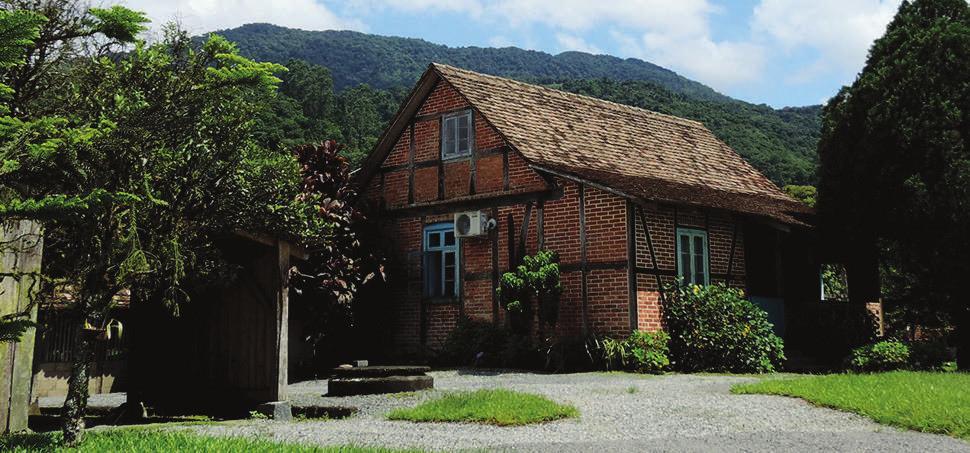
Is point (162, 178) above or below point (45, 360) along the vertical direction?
above

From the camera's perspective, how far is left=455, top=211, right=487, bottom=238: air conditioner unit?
1755cm

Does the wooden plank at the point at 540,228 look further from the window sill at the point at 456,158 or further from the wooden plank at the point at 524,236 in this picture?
the window sill at the point at 456,158

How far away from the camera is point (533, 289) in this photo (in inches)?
643

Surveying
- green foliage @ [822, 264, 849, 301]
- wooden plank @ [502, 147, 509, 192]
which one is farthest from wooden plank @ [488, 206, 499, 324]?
green foliage @ [822, 264, 849, 301]

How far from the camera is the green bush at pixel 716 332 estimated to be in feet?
50.1

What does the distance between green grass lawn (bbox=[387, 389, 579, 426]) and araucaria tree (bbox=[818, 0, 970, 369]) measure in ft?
30.3

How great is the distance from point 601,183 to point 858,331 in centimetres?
697

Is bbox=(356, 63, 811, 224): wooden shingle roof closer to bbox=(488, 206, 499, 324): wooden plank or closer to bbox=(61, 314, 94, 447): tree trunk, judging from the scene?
bbox=(488, 206, 499, 324): wooden plank

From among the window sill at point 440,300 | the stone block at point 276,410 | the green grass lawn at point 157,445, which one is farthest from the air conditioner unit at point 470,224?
the green grass lawn at point 157,445

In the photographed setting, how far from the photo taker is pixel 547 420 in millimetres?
8859

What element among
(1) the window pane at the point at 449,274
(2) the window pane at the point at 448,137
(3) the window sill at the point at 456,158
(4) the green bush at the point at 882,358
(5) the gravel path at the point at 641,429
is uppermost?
(2) the window pane at the point at 448,137

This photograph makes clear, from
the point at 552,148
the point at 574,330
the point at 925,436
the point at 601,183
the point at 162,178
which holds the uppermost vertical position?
the point at 552,148

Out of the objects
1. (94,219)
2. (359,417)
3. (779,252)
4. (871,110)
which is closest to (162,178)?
(94,219)

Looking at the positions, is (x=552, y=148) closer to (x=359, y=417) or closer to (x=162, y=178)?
(x=359, y=417)
